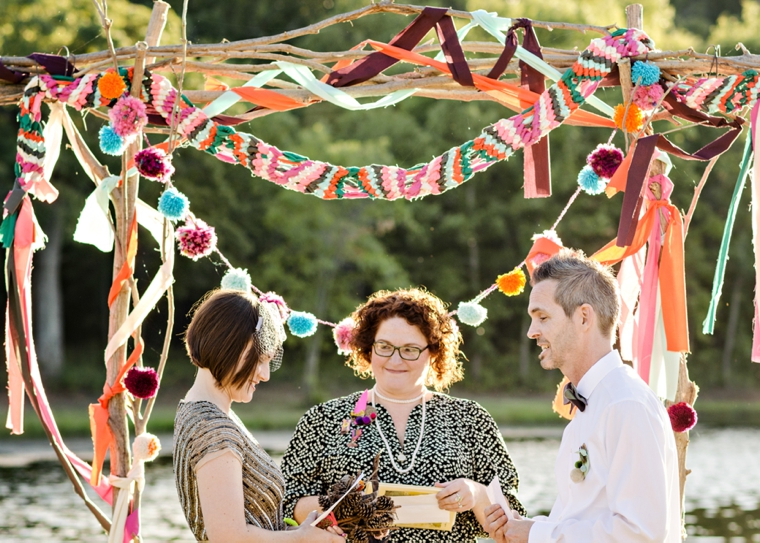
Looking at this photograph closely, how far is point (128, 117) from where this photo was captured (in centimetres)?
349

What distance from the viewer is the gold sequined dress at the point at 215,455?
7.95 ft

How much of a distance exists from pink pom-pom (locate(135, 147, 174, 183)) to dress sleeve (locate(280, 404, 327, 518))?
1.02 metres

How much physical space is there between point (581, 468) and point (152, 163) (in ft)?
6.27

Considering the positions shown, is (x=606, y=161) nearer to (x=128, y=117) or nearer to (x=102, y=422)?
(x=128, y=117)

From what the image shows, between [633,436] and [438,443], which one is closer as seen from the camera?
[633,436]

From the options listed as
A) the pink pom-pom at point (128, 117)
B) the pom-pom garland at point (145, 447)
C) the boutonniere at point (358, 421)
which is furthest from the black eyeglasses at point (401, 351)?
the pink pom-pom at point (128, 117)

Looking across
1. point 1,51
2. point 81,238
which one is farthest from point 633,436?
point 1,51

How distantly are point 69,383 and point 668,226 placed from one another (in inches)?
729

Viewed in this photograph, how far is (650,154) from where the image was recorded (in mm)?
3426

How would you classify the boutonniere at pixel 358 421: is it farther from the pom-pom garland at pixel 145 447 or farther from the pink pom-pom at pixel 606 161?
the pink pom-pom at pixel 606 161

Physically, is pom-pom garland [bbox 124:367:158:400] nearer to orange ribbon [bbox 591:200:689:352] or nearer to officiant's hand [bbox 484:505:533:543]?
officiant's hand [bbox 484:505:533:543]

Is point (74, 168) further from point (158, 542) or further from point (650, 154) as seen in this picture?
point (650, 154)

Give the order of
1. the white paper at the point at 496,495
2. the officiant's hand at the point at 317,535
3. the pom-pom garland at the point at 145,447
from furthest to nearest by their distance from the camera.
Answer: the pom-pom garland at the point at 145,447
the white paper at the point at 496,495
the officiant's hand at the point at 317,535

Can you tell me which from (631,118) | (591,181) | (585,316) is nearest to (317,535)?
(585,316)
